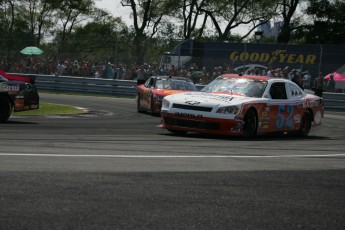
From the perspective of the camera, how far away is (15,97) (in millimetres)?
16094

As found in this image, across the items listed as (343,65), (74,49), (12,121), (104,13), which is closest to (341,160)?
(12,121)

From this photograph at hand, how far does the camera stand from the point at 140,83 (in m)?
24.0

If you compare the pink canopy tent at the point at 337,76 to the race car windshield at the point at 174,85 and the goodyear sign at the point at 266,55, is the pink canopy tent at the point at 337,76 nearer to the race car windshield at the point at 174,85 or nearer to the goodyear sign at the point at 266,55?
the goodyear sign at the point at 266,55

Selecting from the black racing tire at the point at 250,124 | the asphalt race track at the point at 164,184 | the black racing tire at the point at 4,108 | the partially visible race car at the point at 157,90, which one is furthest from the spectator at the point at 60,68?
the asphalt race track at the point at 164,184

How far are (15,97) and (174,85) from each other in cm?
742

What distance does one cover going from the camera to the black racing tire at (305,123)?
16.2 m

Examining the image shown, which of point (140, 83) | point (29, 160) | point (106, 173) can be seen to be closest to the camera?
point (106, 173)

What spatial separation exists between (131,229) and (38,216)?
0.69 meters

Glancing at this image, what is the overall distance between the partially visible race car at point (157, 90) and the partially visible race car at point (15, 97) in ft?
18.4

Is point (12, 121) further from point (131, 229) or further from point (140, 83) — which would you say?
point (131, 229)

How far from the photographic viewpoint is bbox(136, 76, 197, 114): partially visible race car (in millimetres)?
21703

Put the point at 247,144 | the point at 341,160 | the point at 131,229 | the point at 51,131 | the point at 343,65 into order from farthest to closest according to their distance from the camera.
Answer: the point at 343,65
the point at 51,131
the point at 247,144
the point at 341,160
the point at 131,229

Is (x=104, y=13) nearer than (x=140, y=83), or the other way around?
(x=140, y=83)

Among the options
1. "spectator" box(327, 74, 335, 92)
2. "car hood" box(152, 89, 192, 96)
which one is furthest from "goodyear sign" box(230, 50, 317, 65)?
"car hood" box(152, 89, 192, 96)
